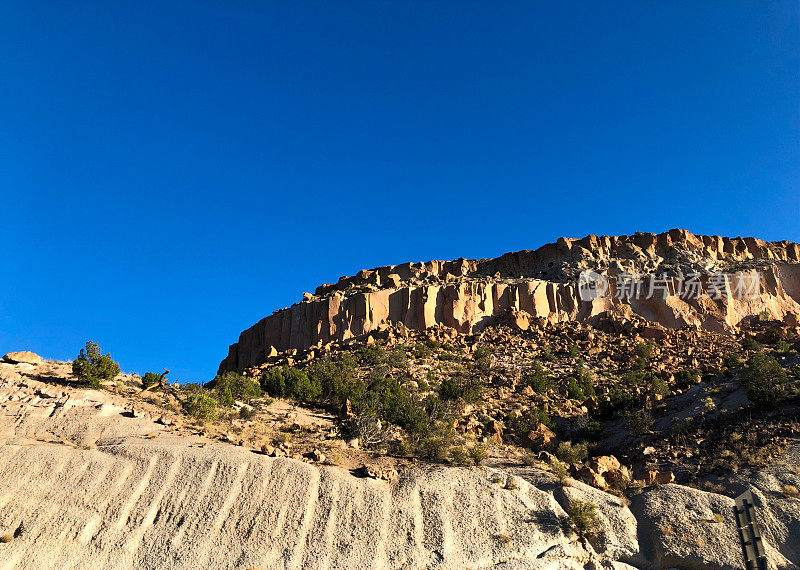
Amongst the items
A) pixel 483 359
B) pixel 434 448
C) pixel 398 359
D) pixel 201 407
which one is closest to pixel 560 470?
pixel 434 448

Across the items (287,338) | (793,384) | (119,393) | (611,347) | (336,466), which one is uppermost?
(287,338)

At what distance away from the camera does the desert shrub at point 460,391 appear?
33.0 m

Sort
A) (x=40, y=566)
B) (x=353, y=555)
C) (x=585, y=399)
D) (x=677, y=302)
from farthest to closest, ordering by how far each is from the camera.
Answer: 1. (x=677, y=302)
2. (x=585, y=399)
3. (x=353, y=555)
4. (x=40, y=566)

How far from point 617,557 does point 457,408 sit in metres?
14.9

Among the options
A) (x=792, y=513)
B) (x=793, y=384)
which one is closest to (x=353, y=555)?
(x=792, y=513)

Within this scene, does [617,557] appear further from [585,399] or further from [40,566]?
[585,399]

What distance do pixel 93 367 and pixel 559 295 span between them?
136 ft

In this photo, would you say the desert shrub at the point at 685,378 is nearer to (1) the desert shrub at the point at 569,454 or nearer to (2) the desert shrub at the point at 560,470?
(1) the desert shrub at the point at 569,454

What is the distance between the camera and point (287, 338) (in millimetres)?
57344

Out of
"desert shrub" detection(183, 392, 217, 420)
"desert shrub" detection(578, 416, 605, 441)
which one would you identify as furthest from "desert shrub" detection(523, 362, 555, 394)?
"desert shrub" detection(183, 392, 217, 420)

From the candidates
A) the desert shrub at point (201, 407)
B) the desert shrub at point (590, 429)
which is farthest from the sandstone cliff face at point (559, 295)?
the desert shrub at point (201, 407)

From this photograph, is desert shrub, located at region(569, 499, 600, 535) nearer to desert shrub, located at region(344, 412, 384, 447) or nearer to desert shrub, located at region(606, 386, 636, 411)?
desert shrub, located at region(344, 412, 384, 447)

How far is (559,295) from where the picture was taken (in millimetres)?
53000

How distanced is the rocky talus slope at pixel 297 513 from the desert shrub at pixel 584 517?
0.32 metres
